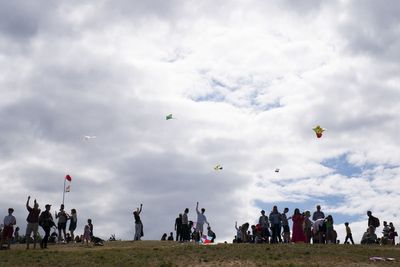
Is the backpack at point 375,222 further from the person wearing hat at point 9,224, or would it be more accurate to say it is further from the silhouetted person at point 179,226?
the person wearing hat at point 9,224

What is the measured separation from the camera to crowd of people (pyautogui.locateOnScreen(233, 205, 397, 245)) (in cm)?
3061

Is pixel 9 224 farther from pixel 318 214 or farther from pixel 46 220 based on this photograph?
pixel 318 214

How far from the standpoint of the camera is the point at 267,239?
108 feet

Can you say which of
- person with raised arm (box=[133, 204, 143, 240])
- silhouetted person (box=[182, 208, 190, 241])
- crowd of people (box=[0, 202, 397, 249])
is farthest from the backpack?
person with raised arm (box=[133, 204, 143, 240])

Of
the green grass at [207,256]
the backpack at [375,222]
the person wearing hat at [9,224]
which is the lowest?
the green grass at [207,256]

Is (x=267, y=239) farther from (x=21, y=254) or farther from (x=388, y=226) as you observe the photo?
(x=21, y=254)

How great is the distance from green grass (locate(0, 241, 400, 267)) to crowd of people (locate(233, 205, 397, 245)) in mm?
2612

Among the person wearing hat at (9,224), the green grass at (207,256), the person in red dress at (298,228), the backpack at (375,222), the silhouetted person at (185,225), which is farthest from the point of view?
the silhouetted person at (185,225)

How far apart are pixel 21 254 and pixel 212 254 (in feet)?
30.1

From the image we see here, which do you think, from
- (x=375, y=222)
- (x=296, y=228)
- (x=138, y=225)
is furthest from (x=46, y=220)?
(x=375, y=222)

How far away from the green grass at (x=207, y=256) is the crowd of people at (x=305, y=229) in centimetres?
261

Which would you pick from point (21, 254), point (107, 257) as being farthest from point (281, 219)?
point (21, 254)

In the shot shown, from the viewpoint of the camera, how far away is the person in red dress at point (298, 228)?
30156 mm

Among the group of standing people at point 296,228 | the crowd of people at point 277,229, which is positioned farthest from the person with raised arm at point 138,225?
the group of standing people at point 296,228
